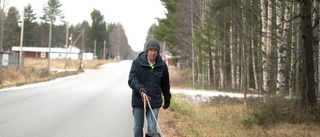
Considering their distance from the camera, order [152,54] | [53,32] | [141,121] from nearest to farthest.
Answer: [152,54] → [141,121] → [53,32]

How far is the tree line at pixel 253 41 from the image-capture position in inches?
339

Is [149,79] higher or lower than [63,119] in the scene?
higher

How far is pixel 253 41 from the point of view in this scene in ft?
Result: 67.7

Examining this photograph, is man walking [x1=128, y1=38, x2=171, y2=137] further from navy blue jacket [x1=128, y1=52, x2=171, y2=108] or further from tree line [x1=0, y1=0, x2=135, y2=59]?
tree line [x1=0, y1=0, x2=135, y2=59]

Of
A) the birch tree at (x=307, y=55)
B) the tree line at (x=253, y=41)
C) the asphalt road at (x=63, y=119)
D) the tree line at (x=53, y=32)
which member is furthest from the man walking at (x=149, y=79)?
the tree line at (x=53, y=32)

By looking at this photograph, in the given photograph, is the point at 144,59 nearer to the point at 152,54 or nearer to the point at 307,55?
the point at 152,54

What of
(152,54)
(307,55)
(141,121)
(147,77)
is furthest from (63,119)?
(307,55)

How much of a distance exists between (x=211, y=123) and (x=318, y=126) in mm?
2800

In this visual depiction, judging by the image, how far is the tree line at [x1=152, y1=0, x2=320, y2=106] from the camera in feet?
28.2

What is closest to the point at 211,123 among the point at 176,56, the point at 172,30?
the point at 172,30

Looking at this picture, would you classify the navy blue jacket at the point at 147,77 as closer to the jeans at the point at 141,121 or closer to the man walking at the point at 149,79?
the man walking at the point at 149,79

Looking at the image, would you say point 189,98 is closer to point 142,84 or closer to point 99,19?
point 142,84

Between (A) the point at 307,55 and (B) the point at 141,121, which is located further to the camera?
(A) the point at 307,55

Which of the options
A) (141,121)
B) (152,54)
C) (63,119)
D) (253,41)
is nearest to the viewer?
(152,54)
